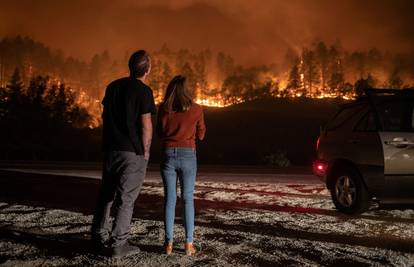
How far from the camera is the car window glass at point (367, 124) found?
8.11 m

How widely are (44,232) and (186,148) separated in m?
2.64

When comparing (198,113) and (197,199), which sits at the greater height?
(198,113)

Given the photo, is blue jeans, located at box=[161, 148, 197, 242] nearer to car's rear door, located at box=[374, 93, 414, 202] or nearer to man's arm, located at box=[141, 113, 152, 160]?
man's arm, located at box=[141, 113, 152, 160]

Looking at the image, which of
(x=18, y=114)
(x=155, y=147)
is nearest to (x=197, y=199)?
(x=155, y=147)

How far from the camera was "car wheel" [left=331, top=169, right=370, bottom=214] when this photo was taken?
7871 mm

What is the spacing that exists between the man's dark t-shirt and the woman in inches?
10.2

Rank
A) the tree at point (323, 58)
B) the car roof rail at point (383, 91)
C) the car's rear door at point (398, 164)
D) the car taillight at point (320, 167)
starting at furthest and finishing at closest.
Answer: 1. the tree at point (323, 58)
2. the car taillight at point (320, 167)
3. the car roof rail at point (383, 91)
4. the car's rear door at point (398, 164)

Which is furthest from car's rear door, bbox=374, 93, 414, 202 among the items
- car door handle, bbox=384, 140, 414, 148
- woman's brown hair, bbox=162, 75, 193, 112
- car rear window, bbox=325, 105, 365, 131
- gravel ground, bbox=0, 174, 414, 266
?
woman's brown hair, bbox=162, 75, 193, 112

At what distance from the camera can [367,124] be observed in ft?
26.9

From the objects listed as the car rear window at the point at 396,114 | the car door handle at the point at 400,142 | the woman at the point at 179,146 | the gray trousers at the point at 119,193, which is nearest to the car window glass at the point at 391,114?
the car rear window at the point at 396,114

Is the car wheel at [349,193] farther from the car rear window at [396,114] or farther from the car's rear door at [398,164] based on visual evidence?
the car rear window at [396,114]

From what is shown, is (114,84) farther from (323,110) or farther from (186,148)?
(323,110)

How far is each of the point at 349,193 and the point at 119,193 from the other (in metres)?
4.42

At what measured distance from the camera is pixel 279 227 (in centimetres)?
705
